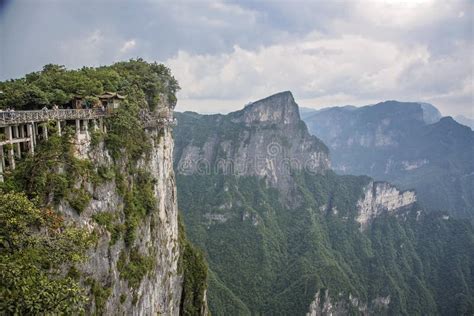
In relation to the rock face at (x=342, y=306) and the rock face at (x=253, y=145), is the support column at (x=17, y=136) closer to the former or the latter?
the rock face at (x=342, y=306)

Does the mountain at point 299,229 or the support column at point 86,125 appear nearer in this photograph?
the support column at point 86,125

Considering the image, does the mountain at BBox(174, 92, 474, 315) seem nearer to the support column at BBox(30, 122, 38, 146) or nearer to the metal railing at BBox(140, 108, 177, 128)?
the metal railing at BBox(140, 108, 177, 128)

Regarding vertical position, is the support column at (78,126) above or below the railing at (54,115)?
below

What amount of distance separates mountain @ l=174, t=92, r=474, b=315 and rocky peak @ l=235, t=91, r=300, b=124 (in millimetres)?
347

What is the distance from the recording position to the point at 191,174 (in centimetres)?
12838

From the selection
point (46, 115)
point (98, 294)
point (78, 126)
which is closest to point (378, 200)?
point (78, 126)

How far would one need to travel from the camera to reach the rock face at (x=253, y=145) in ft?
420

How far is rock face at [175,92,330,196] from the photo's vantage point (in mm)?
128000

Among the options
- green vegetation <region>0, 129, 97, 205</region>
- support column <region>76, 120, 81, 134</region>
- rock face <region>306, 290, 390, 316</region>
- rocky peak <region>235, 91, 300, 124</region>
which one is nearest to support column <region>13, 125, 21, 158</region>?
green vegetation <region>0, 129, 97, 205</region>

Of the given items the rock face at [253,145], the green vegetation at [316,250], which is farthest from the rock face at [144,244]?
the rock face at [253,145]

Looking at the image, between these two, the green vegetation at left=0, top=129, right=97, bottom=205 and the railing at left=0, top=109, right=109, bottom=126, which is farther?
the railing at left=0, top=109, right=109, bottom=126

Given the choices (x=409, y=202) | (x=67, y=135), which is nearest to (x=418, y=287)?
(x=409, y=202)

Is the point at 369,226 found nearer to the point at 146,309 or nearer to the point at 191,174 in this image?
the point at 191,174

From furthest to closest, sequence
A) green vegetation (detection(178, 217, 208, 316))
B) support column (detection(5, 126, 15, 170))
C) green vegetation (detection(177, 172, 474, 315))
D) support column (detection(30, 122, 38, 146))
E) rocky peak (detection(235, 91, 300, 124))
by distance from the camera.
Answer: rocky peak (detection(235, 91, 300, 124))
green vegetation (detection(177, 172, 474, 315))
green vegetation (detection(178, 217, 208, 316))
support column (detection(30, 122, 38, 146))
support column (detection(5, 126, 15, 170))
